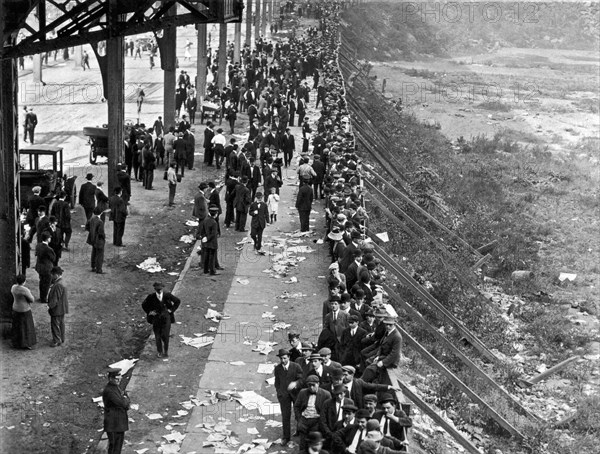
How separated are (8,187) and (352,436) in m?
9.50

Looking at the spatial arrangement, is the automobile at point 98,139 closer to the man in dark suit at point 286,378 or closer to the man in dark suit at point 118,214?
the man in dark suit at point 118,214

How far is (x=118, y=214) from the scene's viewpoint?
77.7 ft

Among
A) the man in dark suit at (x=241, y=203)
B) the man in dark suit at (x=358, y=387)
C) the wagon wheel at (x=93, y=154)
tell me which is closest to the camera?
the man in dark suit at (x=358, y=387)

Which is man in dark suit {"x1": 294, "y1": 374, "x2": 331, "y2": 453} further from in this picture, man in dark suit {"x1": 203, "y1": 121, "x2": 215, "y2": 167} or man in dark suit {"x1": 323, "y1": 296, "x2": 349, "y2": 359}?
man in dark suit {"x1": 203, "y1": 121, "x2": 215, "y2": 167}

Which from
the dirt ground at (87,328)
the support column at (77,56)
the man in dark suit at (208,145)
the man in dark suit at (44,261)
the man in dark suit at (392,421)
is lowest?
the dirt ground at (87,328)

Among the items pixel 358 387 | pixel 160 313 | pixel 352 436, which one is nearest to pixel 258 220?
pixel 160 313

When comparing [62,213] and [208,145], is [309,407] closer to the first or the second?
[62,213]

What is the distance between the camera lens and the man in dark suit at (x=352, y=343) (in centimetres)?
1501

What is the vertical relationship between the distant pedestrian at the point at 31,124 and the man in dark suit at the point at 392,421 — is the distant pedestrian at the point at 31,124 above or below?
above

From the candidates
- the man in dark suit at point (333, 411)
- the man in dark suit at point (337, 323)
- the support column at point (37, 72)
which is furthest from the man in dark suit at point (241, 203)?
the support column at point (37, 72)

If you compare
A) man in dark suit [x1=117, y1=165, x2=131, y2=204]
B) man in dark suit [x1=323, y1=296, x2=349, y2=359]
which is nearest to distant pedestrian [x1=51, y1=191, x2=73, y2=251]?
man in dark suit [x1=117, y1=165, x2=131, y2=204]

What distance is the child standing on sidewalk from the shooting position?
25484mm

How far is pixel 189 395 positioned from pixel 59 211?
794cm

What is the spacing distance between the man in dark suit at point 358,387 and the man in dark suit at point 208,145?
19855mm
